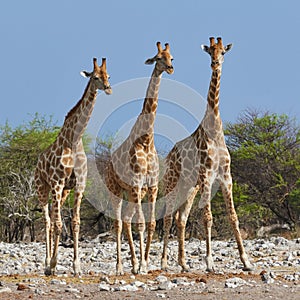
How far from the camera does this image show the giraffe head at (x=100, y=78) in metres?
11.5

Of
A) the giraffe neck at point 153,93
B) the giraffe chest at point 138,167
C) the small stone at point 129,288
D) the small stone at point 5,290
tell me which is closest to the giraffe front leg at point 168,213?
the giraffe chest at point 138,167

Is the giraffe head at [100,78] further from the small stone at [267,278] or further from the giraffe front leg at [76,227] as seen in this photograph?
the small stone at [267,278]

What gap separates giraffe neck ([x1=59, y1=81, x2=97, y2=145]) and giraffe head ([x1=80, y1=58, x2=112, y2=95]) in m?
0.15

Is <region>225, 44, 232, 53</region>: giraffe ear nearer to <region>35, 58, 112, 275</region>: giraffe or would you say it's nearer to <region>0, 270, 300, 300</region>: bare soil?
<region>35, 58, 112, 275</region>: giraffe

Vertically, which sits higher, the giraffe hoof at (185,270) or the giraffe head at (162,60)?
the giraffe head at (162,60)

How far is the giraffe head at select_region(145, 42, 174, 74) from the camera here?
11.6 metres

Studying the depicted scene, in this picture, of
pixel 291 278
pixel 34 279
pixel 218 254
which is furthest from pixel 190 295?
pixel 218 254

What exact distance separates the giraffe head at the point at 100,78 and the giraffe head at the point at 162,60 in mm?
815

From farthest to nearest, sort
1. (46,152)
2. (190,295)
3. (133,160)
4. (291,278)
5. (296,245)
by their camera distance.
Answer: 1. (296,245)
2. (46,152)
3. (133,160)
4. (291,278)
5. (190,295)

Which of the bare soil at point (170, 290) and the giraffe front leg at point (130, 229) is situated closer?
the bare soil at point (170, 290)

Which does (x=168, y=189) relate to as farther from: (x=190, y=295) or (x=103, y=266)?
(x=190, y=295)

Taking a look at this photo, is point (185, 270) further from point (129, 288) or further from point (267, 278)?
point (129, 288)

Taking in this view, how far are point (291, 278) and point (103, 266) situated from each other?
505 centimetres

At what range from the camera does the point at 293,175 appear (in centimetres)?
2997
